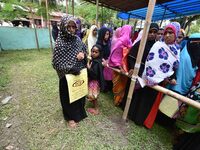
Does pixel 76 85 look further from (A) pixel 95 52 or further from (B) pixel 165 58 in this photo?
(B) pixel 165 58

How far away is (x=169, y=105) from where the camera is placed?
6.43ft

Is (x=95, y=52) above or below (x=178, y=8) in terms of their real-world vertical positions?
below

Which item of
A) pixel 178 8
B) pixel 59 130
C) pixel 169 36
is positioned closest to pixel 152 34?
pixel 169 36

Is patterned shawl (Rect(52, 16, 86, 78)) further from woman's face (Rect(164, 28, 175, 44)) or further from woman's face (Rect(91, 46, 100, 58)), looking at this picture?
woman's face (Rect(164, 28, 175, 44))

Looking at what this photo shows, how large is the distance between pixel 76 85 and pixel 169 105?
1.34m

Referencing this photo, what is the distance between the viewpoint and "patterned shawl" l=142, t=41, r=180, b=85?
183 centimetres

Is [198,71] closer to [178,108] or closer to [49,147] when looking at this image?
[178,108]

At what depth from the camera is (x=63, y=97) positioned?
2.07 m

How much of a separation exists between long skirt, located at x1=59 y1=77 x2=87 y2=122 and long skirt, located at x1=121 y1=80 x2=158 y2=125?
856 mm

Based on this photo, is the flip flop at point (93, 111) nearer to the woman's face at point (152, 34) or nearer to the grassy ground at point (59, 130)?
the grassy ground at point (59, 130)

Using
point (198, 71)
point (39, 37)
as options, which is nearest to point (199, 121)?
point (198, 71)

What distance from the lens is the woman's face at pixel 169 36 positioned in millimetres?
1793

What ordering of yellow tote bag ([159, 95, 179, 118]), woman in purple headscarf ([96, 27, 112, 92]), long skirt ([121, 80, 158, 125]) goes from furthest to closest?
woman in purple headscarf ([96, 27, 112, 92]) < long skirt ([121, 80, 158, 125]) < yellow tote bag ([159, 95, 179, 118])

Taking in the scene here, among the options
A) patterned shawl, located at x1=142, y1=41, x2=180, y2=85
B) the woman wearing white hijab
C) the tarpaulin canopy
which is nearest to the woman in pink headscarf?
patterned shawl, located at x1=142, y1=41, x2=180, y2=85
